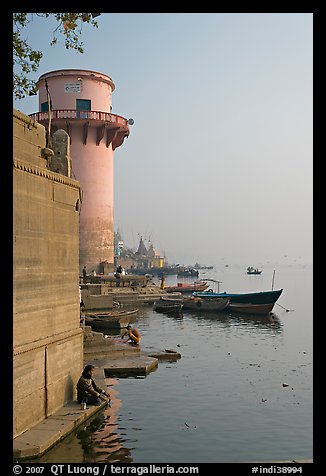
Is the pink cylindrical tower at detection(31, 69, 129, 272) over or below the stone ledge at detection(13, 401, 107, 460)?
over

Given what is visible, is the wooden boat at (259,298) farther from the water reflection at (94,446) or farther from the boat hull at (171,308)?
the water reflection at (94,446)

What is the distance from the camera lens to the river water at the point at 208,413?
11906 millimetres

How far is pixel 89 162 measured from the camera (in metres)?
50.8

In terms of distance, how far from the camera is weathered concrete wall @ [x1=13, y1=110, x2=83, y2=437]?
10.8m

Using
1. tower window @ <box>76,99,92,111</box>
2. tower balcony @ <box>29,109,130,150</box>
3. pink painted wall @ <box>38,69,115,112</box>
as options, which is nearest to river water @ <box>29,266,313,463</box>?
tower balcony @ <box>29,109,130,150</box>

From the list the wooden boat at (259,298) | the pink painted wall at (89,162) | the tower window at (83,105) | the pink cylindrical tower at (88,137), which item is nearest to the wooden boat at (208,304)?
the wooden boat at (259,298)

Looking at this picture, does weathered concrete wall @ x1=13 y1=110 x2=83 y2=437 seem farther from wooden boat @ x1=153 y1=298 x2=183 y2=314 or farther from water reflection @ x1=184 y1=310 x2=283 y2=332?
wooden boat @ x1=153 y1=298 x2=183 y2=314

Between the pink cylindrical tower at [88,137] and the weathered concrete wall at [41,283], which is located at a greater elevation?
the pink cylindrical tower at [88,137]

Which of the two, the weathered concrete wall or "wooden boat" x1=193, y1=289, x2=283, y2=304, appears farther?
"wooden boat" x1=193, y1=289, x2=283, y2=304

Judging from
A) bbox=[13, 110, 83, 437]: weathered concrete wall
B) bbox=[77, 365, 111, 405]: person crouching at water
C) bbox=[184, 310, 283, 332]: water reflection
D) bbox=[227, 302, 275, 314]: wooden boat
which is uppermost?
bbox=[13, 110, 83, 437]: weathered concrete wall

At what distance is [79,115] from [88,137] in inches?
86.6

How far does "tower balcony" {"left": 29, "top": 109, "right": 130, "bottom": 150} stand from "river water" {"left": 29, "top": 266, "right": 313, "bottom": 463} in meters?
28.1

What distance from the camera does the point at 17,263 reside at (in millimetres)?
10750
